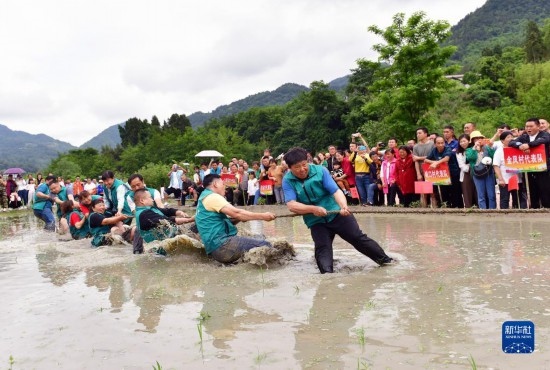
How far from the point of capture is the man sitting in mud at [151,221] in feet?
28.0


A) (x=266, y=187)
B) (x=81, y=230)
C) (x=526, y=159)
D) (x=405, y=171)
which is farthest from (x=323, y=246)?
(x=266, y=187)

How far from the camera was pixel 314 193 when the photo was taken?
677 cm

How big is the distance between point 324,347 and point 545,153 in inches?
327

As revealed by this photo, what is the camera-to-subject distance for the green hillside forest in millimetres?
28219

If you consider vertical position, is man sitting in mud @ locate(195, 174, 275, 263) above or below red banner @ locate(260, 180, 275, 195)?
below

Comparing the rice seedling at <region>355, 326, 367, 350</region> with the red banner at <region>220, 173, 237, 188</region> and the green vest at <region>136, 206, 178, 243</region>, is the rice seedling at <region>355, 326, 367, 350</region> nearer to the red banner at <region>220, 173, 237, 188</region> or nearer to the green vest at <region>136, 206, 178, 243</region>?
the green vest at <region>136, 206, 178, 243</region>

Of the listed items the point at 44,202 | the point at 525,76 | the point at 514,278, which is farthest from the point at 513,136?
the point at 525,76

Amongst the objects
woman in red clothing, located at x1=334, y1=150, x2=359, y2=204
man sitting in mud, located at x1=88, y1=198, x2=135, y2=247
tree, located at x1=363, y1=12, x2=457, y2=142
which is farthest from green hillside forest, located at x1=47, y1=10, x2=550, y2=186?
man sitting in mud, located at x1=88, y1=198, x2=135, y2=247

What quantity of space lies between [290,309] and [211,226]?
2613 millimetres

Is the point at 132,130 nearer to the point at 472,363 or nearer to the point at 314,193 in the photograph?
the point at 314,193

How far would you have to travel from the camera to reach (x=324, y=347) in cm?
405

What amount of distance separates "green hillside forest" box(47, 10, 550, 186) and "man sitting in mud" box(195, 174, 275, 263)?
71.1 feet

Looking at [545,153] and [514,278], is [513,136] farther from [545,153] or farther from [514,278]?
[514,278]

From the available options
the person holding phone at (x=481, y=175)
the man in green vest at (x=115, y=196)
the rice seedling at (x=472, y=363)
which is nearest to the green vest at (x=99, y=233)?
the man in green vest at (x=115, y=196)
